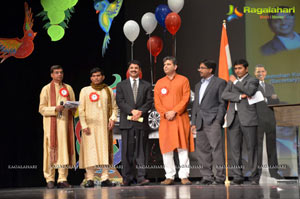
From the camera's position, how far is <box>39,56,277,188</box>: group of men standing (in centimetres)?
629

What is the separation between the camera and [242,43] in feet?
24.6

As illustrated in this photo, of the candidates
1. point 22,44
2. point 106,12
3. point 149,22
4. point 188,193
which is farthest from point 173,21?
point 188,193

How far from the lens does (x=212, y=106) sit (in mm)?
6375

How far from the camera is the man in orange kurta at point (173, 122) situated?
638 cm

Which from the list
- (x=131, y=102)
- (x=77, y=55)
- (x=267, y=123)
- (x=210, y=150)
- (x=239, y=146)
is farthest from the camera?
(x=77, y=55)

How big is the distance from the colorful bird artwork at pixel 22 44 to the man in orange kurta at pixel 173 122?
222 centimetres

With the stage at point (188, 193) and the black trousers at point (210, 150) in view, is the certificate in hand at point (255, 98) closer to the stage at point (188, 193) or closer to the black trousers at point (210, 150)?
the black trousers at point (210, 150)

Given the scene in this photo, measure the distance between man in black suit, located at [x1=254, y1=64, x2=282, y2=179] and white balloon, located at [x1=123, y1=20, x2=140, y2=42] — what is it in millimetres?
1865

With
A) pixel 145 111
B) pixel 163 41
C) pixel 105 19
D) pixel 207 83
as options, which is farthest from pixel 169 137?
pixel 105 19

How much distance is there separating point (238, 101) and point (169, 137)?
0.98 metres

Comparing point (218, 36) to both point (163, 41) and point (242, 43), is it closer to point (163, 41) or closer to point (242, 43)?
point (242, 43)

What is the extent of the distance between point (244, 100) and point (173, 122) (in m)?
0.94

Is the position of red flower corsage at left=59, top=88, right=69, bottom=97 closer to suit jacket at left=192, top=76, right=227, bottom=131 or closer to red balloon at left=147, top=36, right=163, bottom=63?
red balloon at left=147, top=36, right=163, bottom=63

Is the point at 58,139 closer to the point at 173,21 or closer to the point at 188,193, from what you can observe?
the point at 173,21
